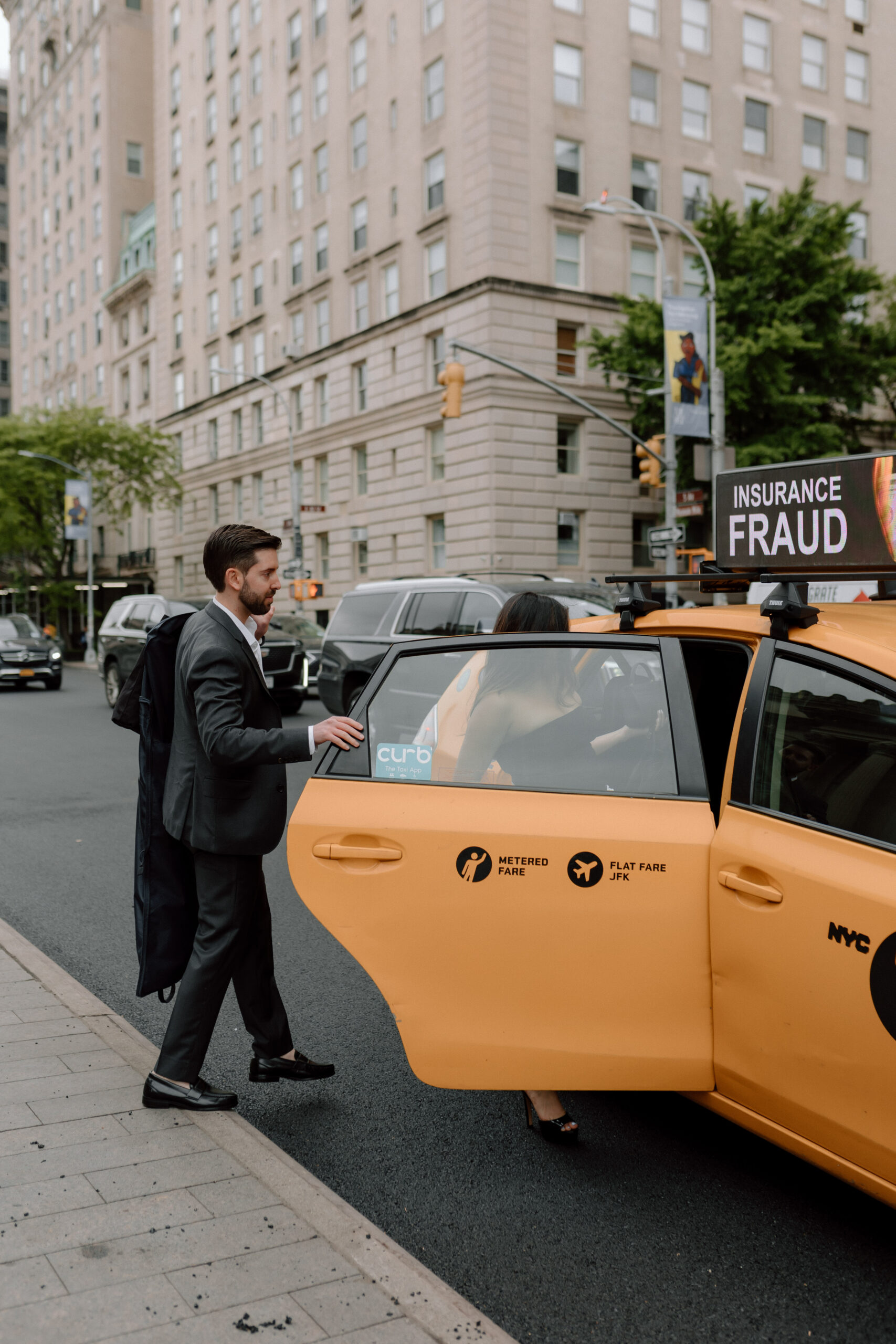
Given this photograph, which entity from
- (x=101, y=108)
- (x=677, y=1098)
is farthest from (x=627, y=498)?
(x=101, y=108)

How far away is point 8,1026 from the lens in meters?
4.23

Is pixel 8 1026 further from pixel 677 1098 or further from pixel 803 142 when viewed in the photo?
pixel 803 142

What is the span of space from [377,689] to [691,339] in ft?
62.4

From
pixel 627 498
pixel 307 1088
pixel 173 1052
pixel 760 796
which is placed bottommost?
pixel 307 1088

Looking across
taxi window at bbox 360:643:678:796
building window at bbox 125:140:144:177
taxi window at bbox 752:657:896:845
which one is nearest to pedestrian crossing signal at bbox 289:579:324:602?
taxi window at bbox 360:643:678:796

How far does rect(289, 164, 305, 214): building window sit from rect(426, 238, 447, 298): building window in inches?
383

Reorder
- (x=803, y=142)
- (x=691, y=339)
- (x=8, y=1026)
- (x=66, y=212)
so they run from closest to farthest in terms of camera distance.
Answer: (x=8, y=1026)
(x=691, y=339)
(x=803, y=142)
(x=66, y=212)

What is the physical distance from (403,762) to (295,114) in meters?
45.9

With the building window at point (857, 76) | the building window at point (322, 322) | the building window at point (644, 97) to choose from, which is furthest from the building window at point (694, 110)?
the building window at point (322, 322)

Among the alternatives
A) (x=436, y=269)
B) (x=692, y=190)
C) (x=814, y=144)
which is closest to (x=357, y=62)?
(x=436, y=269)

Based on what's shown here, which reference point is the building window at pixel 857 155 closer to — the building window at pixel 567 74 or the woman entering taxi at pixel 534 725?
the building window at pixel 567 74

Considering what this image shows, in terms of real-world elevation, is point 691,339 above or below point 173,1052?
above

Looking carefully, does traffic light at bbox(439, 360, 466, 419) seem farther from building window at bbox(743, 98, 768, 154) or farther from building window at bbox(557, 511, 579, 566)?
building window at bbox(743, 98, 768, 154)

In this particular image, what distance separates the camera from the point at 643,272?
35.7 metres
